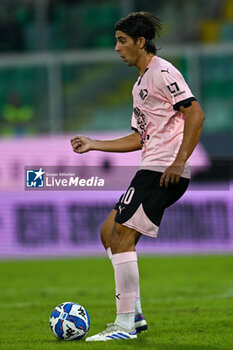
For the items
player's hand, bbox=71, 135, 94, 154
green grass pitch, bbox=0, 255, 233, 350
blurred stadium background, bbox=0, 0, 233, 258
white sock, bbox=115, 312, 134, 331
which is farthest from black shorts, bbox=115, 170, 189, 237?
blurred stadium background, bbox=0, 0, 233, 258

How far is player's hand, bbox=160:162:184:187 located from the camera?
536cm

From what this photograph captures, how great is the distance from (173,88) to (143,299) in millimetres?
3958

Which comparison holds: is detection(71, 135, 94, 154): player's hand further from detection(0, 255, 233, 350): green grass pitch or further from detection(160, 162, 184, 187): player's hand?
detection(0, 255, 233, 350): green grass pitch

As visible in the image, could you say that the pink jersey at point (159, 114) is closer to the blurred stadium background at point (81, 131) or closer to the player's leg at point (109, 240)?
the player's leg at point (109, 240)

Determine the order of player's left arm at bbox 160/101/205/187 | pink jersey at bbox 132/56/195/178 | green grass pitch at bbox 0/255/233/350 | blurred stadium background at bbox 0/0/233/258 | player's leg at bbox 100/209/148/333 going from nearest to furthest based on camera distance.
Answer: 1. player's left arm at bbox 160/101/205/187
2. pink jersey at bbox 132/56/195/178
3. green grass pitch at bbox 0/255/233/350
4. player's leg at bbox 100/209/148/333
5. blurred stadium background at bbox 0/0/233/258

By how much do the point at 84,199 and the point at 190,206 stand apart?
163cm

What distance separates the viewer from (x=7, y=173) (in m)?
13.7

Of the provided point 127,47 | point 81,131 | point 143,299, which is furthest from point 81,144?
point 81,131

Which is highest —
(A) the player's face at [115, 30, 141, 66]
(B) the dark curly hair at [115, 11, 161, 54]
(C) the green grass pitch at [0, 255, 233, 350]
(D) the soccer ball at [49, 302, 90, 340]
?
(B) the dark curly hair at [115, 11, 161, 54]

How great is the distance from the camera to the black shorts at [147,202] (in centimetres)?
550

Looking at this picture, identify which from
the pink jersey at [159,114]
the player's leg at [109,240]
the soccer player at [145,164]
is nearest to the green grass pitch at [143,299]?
the player's leg at [109,240]

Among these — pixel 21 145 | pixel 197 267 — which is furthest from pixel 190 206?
pixel 21 145

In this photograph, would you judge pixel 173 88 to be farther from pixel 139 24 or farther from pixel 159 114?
pixel 139 24

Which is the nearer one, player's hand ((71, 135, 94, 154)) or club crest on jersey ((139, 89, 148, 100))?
club crest on jersey ((139, 89, 148, 100))
